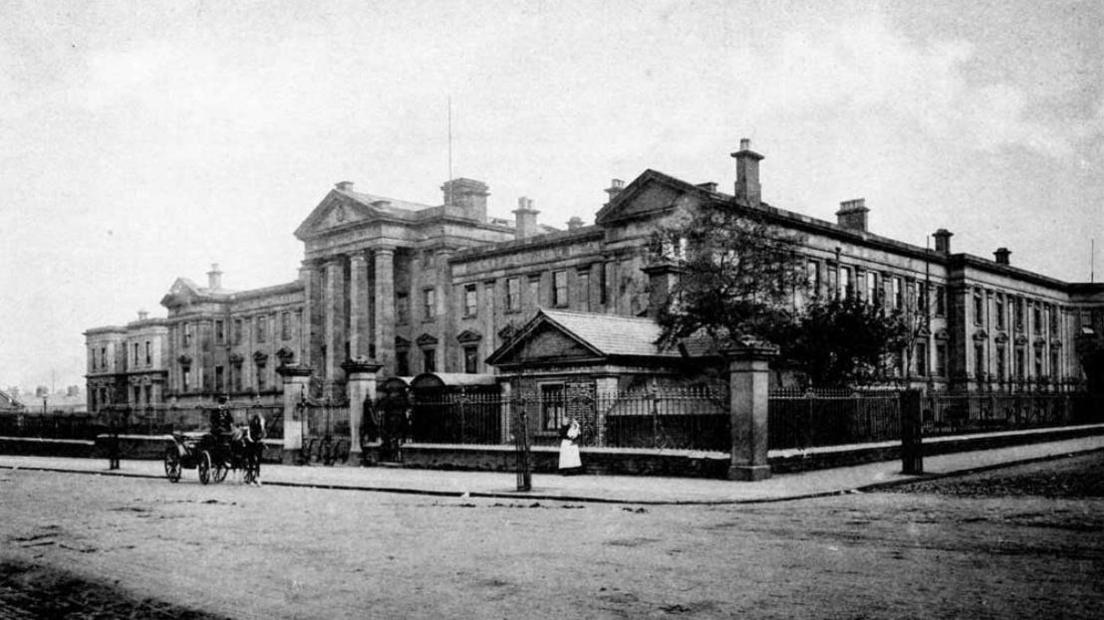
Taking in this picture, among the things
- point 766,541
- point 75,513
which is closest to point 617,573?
point 766,541

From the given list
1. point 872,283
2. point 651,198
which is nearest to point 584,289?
point 651,198

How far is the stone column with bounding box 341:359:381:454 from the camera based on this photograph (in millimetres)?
26703

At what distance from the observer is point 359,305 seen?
59.5 metres

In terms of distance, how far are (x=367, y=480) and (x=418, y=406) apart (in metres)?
4.67

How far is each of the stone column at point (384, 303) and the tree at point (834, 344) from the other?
3240 cm

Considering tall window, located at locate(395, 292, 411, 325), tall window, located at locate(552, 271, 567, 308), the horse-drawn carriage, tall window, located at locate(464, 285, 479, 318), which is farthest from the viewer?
tall window, located at locate(395, 292, 411, 325)

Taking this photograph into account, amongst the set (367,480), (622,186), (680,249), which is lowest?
(367,480)

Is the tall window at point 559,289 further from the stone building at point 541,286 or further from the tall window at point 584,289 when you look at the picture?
the tall window at point 584,289

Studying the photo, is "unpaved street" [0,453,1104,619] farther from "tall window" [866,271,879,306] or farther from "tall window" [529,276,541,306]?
"tall window" [529,276,541,306]

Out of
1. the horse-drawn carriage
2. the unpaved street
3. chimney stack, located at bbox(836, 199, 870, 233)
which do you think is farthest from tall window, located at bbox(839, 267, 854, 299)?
A: the horse-drawn carriage

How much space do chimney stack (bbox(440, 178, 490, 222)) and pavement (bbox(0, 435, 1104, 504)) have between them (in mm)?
33162

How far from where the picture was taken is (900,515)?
13375 mm

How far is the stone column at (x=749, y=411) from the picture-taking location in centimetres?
1873

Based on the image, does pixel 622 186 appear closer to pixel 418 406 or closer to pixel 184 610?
pixel 418 406
